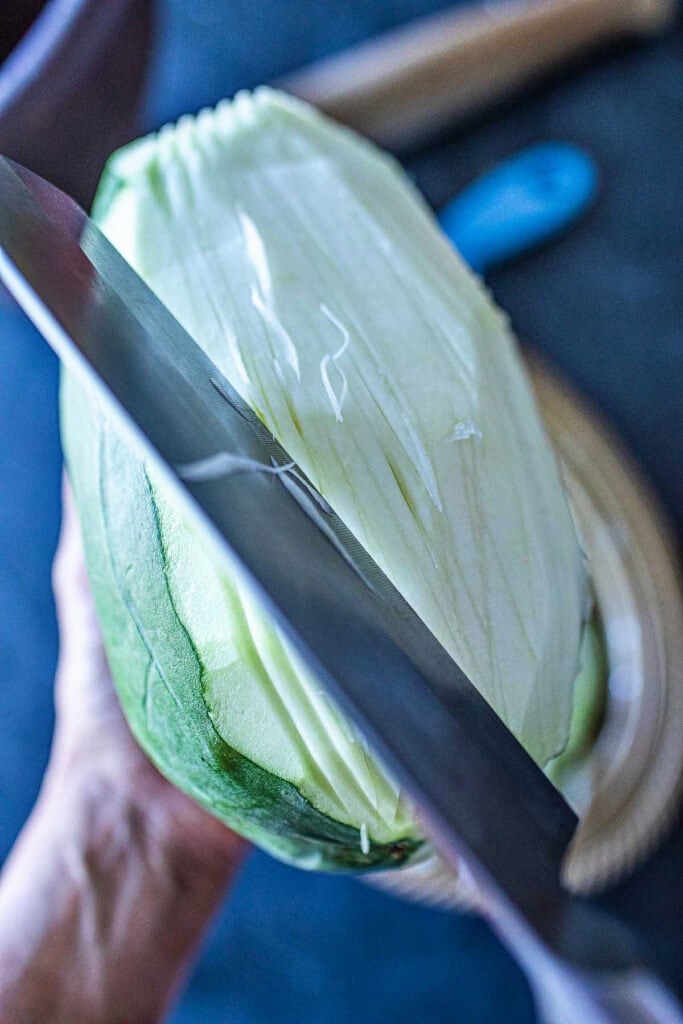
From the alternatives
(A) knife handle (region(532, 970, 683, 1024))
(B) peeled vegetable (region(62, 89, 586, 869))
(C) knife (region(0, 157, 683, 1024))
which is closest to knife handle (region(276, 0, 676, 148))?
(B) peeled vegetable (region(62, 89, 586, 869))

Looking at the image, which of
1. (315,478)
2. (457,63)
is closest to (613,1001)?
(315,478)

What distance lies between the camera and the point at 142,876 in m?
0.58

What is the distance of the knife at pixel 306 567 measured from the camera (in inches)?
9.6

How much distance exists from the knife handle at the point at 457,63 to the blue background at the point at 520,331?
0.8 inches

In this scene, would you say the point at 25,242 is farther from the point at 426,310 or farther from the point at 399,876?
the point at 399,876

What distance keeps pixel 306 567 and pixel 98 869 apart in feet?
1.30

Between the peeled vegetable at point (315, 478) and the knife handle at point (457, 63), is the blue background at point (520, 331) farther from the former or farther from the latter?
the peeled vegetable at point (315, 478)

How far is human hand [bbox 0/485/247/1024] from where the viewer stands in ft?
1.72

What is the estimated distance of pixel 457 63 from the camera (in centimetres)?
73

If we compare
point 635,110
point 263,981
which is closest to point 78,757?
point 263,981

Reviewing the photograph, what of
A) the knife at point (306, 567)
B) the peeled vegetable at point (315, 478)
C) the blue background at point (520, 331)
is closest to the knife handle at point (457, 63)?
the blue background at point (520, 331)

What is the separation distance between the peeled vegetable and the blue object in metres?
0.29

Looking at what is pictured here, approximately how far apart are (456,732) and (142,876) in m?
0.38

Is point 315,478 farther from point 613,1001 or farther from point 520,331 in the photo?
point 520,331
